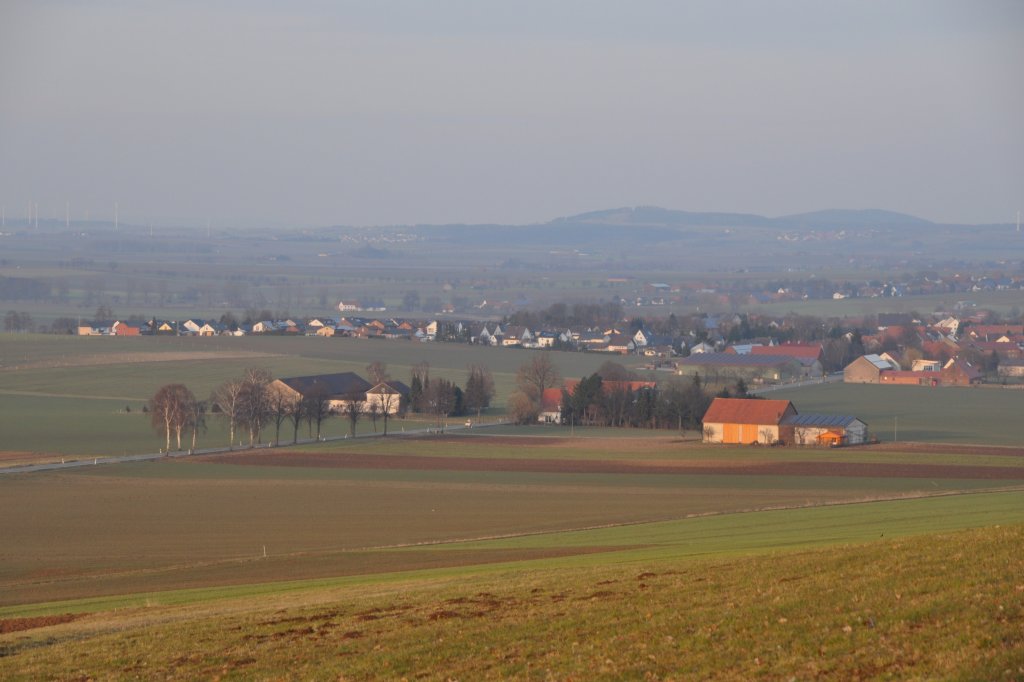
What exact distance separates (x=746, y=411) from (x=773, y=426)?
1.73 metres

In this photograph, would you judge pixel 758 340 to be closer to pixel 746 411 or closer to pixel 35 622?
pixel 746 411

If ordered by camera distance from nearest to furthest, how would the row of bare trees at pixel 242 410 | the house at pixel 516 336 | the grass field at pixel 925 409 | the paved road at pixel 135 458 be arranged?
the paved road at pixel 135 458, the row of bare trees at pixel 242 410, the grass field at pixel 925 409, the house at pixel 516 336

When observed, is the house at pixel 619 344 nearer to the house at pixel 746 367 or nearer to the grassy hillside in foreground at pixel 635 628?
the house at pixel 746 367

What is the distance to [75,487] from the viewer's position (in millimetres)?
43562

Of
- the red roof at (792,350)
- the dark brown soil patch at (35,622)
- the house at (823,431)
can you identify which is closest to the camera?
the dark brown soil patch at (35,622)

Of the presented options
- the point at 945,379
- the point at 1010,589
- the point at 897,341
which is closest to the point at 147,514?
the point at 1010,589

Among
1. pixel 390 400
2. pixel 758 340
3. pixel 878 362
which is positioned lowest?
pixel 390 400

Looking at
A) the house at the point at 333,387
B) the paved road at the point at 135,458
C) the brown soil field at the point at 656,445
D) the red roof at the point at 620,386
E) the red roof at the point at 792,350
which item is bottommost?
the paved road at the point at 135,458

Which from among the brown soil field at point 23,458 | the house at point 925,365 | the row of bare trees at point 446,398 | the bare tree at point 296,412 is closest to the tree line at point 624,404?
the row of bare trees at point 446,398

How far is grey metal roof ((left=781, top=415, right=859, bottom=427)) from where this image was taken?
6053 cm

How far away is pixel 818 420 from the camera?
201ft

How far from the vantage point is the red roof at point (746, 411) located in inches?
2402

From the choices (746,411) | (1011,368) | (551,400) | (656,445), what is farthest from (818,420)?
(1011,368)

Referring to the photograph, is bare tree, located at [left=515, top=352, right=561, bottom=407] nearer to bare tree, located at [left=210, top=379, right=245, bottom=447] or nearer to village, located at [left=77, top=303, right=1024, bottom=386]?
village, located at [left=77, top=303, right=1024, bottom=386]
